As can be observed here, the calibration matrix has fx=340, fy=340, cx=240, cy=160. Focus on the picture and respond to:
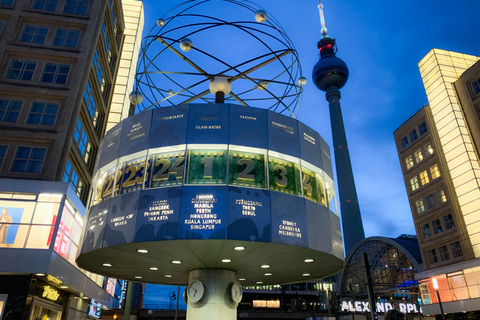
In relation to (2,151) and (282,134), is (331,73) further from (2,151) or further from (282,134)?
(282,134)

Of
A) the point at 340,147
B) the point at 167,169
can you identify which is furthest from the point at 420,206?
the point at 340,147

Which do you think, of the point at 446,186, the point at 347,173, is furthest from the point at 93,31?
the point at 347,173

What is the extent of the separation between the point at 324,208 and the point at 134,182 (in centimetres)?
897

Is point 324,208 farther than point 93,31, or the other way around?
point 93,31

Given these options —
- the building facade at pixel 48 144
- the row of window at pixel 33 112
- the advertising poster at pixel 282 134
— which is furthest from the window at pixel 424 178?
the row of window at pixel 33 112

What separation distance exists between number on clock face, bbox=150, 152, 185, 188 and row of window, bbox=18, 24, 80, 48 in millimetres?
23971

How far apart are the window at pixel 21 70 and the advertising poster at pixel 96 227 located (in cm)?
2085

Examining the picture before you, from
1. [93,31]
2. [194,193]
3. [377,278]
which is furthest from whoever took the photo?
[377,278]

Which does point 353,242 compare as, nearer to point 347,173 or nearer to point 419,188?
point 347,173

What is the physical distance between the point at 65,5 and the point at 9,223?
77.6 feet

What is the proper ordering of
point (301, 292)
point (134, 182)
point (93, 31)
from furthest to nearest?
point (301, 292)
point (93, 31)
point (134, 182)

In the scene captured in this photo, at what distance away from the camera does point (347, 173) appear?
14138 cm

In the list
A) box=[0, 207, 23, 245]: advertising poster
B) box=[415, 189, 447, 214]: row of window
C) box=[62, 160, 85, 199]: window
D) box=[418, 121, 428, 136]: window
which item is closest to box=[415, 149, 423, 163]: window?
box=[418, 121, 428, 136]: window

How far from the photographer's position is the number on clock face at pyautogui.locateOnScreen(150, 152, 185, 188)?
14727 millimetres
